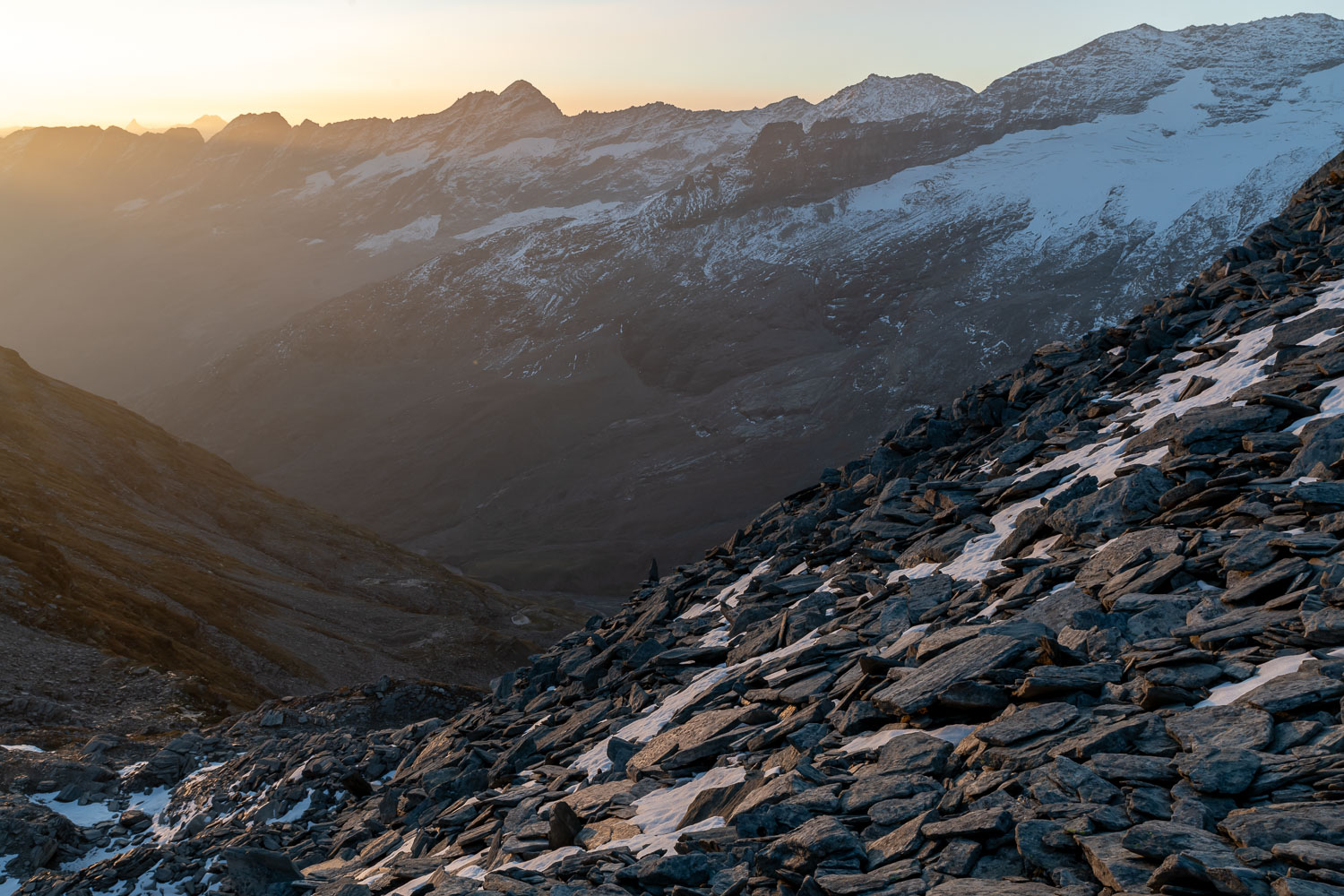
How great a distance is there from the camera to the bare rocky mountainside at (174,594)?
44.4 m

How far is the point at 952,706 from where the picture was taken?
1198cm

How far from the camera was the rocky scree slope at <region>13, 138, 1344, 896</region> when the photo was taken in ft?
29.9

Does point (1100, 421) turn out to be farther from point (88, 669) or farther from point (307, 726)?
point (88, 669)

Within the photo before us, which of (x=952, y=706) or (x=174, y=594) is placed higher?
(x=952, y=706)

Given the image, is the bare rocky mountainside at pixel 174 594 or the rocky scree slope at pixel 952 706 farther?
the bare rocky mountainside at pixel 174 594

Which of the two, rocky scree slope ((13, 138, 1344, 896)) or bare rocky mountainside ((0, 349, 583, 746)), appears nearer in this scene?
rocky scree slope ((13, 138, 1344, 896))

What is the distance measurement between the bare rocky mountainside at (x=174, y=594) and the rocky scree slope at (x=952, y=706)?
17.4 m

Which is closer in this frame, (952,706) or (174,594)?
(952,706)

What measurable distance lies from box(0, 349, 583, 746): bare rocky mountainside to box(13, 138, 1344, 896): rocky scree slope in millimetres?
17395

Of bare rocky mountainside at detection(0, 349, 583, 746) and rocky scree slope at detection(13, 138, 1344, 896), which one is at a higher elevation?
rocky scree slope at detection(13, 138, 1344, 896)

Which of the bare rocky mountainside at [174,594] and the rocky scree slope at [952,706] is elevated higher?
the rocky scree slope at [952,706]

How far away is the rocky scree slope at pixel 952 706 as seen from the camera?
9.12 m

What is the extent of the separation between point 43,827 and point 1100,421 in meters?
25.6

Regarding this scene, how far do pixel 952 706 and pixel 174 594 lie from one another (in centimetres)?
6507
